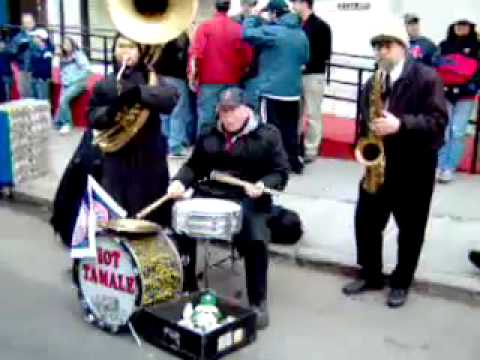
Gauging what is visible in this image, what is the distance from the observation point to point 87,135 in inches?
263

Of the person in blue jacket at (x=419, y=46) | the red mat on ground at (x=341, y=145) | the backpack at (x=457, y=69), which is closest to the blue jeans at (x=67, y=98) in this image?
the red mat on ground at (x=341, y=145)

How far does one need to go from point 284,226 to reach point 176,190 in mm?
1589

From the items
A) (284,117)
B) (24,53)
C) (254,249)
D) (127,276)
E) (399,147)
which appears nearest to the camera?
(127,276)

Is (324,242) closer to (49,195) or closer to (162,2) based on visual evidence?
(162,2)

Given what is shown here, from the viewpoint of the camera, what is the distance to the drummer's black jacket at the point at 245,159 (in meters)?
5.99

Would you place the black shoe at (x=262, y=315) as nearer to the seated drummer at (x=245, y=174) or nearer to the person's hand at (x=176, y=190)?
the seated drummer at (x=245, y=174)

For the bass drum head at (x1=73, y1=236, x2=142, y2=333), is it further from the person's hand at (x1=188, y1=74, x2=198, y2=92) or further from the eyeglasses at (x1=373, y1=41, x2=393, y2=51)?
the person's hand at (x1=188, y1=74, x2=198, y2=92)

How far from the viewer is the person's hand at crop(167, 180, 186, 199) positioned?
19.0ft

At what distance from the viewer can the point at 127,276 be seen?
5.38m

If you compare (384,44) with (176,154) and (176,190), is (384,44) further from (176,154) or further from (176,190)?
(176,154)

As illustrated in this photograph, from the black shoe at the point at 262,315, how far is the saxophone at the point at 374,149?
1.07 m

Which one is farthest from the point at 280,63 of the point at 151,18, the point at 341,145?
the point at 151,18

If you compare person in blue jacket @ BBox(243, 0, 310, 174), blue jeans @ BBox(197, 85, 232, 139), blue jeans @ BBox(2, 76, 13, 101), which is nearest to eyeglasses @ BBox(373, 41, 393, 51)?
person in blue jacket @ BBox(243, 0, 310, 174)

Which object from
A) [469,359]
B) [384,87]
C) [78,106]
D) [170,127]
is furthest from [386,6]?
[469,359]
